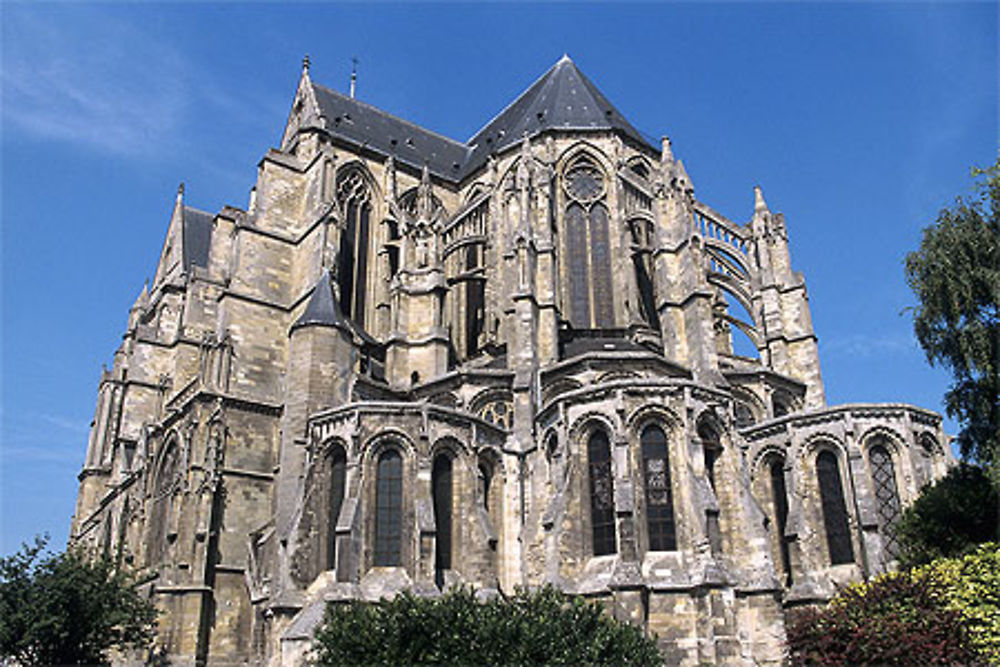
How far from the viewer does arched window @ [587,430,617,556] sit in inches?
722

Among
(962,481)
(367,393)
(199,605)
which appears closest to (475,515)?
(367,393)

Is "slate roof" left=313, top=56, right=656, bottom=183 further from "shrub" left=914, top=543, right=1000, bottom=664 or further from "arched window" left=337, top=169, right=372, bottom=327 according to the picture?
"shrub" left=914, top=543, right=1000, bottom=664

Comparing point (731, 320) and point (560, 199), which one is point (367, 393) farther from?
point (731, 320)

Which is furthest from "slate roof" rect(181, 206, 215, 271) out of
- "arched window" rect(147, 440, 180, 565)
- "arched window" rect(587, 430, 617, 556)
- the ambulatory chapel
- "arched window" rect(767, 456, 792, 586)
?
"arched window" rect(767, 456, 792, 586)

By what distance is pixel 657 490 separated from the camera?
1841 cm

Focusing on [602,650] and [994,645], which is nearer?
[602,650]

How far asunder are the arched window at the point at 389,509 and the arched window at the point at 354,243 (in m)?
9.15

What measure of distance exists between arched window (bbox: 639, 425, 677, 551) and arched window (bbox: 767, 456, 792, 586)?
397 cm

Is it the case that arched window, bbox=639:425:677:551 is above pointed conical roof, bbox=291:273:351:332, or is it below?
below

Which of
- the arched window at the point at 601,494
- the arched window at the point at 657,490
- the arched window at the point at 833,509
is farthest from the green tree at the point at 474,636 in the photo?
the arched window at the point at 833,509

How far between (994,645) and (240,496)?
17.5 m

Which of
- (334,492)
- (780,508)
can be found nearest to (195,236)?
(334,492)

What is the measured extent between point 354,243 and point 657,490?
1592 cm

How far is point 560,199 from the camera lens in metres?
28.7
